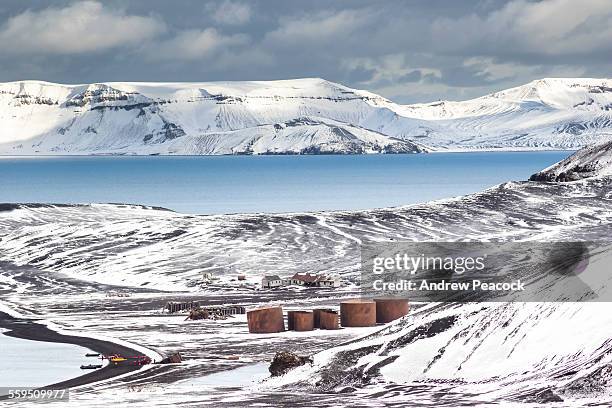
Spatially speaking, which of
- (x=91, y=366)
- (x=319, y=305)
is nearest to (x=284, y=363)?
(x=91, y=366)

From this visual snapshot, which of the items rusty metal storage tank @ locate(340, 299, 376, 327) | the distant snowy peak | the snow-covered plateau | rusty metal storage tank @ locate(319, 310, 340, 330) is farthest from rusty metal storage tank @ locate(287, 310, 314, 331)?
the distant snowy peak

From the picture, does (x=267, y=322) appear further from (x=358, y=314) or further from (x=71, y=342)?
(x=71, y=342)

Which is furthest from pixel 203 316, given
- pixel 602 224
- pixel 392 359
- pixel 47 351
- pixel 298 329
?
pixel 602 224

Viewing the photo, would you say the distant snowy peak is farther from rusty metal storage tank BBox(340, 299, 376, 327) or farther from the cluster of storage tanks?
rusty metal storage tank BBox(340, 299, 376, 327)

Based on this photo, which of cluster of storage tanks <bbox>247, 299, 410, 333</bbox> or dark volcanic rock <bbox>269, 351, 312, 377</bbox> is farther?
cluster of storage tanks <bbox>247, 299, 410, 333</bbox>

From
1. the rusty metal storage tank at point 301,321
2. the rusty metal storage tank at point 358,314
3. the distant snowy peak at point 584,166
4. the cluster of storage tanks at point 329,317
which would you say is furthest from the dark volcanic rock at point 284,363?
the distant snowy peak at point 584,166

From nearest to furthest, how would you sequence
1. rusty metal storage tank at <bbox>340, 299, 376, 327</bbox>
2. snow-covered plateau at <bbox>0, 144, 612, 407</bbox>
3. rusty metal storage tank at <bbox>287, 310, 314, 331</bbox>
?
snow-covered plateau at <bbox>0, 144, 612, 407</bbox> → rusty metal storage tank at <bbox>287, 310, 314, 331</bbox> → rusty metal storage tank at <bbox>340, 299, 376, 327</bbox>
